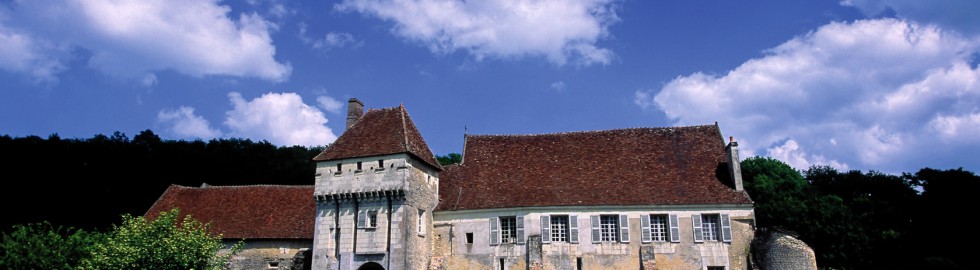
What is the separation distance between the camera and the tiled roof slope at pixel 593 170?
2783 cm

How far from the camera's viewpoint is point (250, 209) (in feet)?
105

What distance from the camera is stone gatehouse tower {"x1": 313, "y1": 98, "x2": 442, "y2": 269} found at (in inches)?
1069

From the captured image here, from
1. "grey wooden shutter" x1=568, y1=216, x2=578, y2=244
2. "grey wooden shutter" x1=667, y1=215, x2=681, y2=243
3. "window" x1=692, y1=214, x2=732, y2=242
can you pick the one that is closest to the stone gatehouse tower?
"grey wooden shutter" x1=568, y1=216, x2=578, y2=244

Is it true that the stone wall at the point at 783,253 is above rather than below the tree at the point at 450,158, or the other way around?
below

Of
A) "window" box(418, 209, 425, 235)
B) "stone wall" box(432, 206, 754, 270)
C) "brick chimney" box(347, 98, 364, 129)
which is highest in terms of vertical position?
"brick chimney" box(347, 98, 364, 129)

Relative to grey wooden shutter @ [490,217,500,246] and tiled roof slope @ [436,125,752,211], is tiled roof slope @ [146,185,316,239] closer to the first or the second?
tiled roof slope @ [436,125,752,211]

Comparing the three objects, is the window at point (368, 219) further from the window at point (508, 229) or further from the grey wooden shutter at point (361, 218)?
the window at point (508, 229)

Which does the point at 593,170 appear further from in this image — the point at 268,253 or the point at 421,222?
the point at 268,253

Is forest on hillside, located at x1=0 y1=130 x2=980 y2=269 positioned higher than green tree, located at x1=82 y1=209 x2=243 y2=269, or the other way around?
forest on hillside, located at x1=0 y1=130 x2=980 y2=269

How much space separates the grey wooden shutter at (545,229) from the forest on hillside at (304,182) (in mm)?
13155

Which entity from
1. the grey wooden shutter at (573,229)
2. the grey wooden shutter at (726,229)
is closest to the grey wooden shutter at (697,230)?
the grey wooden shutter at (726,229)

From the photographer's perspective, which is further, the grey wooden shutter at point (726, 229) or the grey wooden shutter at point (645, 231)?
the grey wooden shutter at point (645, 231)

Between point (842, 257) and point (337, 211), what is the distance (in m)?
22.8

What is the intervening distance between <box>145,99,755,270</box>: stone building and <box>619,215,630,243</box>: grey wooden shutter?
0.13ft
